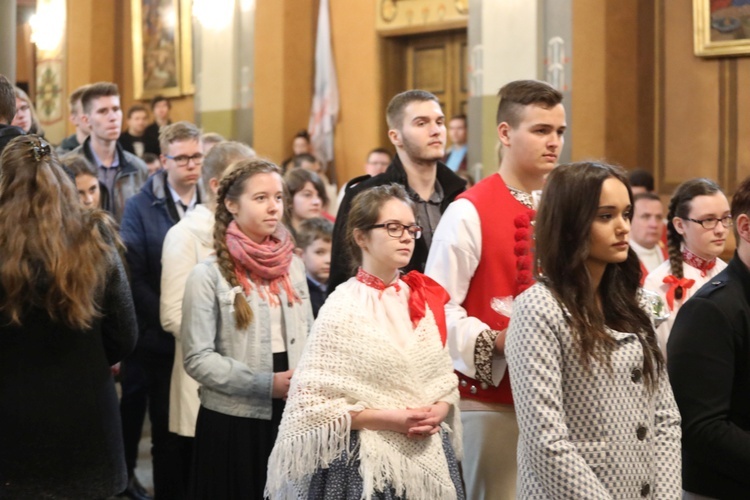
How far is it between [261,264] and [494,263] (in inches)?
39.0

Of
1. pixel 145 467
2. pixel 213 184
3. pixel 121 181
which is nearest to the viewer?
pixel 213 184

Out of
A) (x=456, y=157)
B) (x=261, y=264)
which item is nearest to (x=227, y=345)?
(x=261, y=264)

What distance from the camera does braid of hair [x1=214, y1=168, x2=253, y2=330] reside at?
155 inches

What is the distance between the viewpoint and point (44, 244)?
3.11 metres

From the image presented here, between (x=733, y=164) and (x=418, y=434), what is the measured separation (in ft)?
20.5

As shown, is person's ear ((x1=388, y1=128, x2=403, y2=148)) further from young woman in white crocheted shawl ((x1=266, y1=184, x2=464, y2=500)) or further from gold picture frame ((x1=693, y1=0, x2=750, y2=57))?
gold picture frame ((x1=693, y1=0, x2=750, y2=57))

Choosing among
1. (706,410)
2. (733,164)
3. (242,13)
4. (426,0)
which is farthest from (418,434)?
(242,13)

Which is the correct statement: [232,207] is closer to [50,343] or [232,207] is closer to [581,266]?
[50,343]

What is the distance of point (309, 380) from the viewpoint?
3197mm

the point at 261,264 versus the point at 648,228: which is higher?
the point at 648,228

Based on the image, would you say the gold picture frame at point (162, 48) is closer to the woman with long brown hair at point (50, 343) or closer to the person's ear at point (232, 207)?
the person's ear at point (232, 207)

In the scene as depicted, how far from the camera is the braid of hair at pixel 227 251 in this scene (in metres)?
3.93

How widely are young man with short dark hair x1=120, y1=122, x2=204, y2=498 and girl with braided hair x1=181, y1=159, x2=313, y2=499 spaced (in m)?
1.04

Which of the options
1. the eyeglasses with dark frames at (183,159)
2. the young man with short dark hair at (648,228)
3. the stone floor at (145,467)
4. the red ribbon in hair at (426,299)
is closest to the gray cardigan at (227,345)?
the red ribbon in hair at (426,299)
